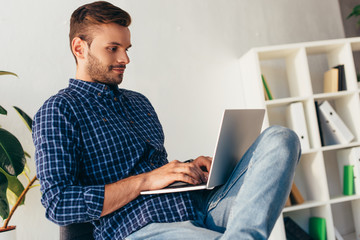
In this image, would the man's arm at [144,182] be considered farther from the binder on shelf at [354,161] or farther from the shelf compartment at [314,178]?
the binder on shelf at [354,161]

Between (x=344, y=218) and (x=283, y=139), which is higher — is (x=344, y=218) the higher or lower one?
the lower one

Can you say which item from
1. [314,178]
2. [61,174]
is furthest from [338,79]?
[61,174]

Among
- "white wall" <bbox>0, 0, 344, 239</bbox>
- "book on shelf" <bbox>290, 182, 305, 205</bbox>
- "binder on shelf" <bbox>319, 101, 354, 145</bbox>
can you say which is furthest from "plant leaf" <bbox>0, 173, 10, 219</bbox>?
"binder on shelf" <bbox>319, 101, 354, 145</bbox>

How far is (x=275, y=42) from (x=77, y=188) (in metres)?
2.12

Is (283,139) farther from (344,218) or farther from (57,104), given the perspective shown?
(344,218)

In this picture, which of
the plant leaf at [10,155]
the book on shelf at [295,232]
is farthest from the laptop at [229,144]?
the book on shelf at [295,232]

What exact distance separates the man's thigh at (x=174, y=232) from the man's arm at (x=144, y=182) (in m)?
0.11

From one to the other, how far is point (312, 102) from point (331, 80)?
30cm

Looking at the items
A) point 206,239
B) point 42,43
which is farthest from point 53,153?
point 42,43

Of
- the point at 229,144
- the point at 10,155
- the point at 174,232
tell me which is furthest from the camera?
the point at 10,155

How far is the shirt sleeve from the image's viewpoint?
1.11m

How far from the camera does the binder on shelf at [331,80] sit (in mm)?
2582

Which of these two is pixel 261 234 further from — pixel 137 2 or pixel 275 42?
pixel 275 42

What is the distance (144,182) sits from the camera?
1.18 meters
